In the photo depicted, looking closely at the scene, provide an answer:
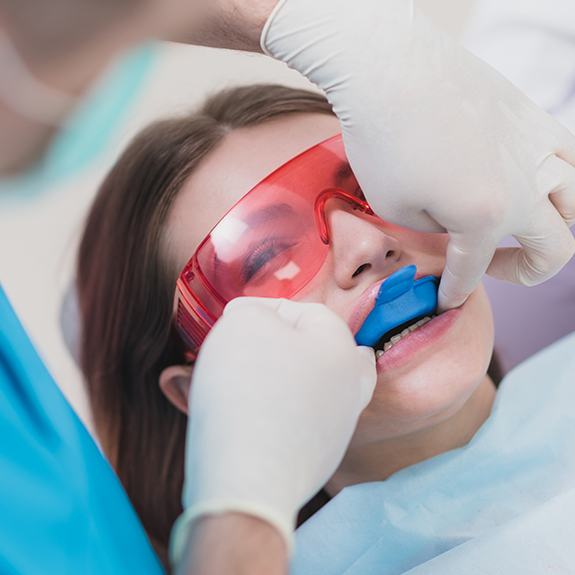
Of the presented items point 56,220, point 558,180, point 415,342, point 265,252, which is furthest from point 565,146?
point 56,220

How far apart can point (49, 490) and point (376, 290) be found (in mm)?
501

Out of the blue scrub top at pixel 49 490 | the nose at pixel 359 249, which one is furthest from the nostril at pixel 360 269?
the blue scrub top at pixel 49 490

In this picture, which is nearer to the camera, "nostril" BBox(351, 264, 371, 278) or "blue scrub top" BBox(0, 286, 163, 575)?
"blue scrub top" BBox(0, 286, 163, 575)

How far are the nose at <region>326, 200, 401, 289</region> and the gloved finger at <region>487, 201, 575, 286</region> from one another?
177 mm

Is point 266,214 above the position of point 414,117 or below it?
below

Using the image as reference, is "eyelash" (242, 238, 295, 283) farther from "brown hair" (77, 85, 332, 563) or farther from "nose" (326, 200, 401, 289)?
"brown hair" (77, 85, 332, 563)

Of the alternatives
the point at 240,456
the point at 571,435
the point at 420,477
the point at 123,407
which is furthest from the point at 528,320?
the point at 240,456

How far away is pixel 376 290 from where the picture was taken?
3.69 feet

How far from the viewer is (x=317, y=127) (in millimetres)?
1310

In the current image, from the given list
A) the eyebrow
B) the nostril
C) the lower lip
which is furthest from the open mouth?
the eyebrow

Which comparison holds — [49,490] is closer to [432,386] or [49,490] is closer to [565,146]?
[432,386]

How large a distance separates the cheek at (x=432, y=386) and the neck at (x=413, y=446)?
11 cm

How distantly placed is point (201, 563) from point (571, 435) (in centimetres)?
86

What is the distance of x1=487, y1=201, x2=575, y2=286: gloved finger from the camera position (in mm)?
1115
